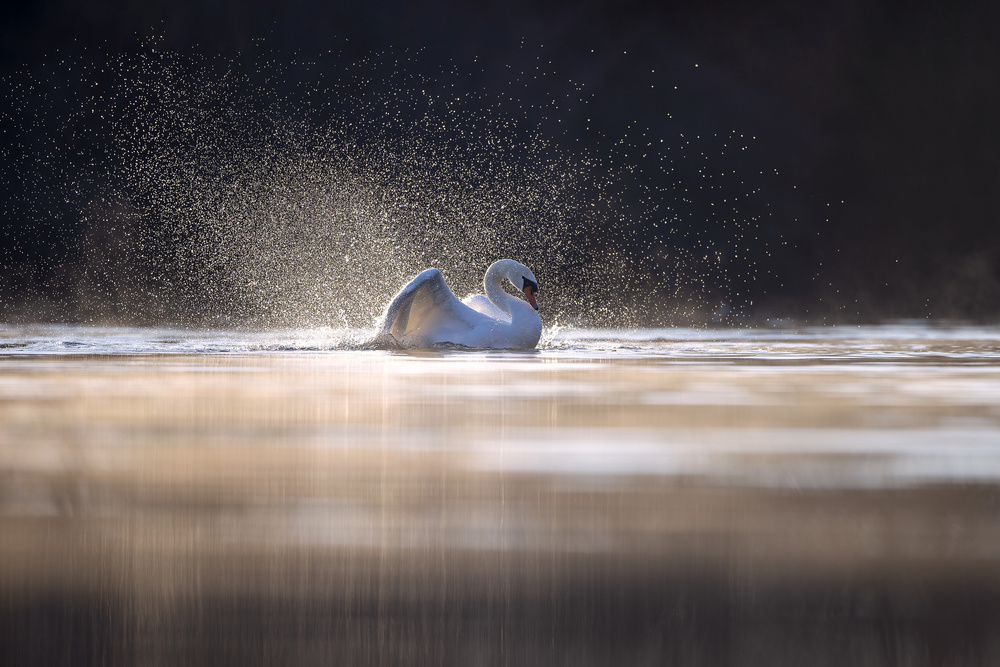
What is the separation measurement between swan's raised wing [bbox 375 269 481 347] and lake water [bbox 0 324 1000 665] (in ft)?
9.03

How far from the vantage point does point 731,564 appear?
0.94 metres

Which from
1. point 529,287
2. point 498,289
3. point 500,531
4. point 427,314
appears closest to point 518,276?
point 529,287

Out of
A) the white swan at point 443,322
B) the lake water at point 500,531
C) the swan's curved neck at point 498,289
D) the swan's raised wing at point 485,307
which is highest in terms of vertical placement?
the swan's curved neck at point 498,289

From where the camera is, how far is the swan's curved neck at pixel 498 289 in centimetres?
599

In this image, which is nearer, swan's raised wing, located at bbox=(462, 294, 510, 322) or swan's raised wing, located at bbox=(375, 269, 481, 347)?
swan's raised wing, located at bbox=(375, 269, 481, 347)

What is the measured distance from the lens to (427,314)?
5.57 metres

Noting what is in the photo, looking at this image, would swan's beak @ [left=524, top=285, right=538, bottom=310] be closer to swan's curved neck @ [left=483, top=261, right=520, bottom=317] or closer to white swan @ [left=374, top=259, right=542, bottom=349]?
Answer: swan's curved neck @ [left=483, top=261, right=520, bottom=317]

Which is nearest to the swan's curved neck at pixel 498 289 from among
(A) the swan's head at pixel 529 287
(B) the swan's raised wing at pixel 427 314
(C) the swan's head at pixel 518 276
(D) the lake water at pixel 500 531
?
(C) the swan's head at pixel 518 276

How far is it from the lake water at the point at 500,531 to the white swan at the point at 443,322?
278 centimetres

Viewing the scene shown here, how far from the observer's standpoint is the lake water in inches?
29.5

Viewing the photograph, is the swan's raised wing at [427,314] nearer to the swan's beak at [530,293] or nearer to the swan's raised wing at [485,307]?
the swan's raised wing at [485,307]

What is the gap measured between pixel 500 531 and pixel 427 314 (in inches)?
178

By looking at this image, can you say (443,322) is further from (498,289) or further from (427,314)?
(498,289)

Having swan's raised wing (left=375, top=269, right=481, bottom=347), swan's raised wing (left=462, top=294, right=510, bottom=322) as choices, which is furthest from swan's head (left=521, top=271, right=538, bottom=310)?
swan's raised wing (left=375, top=269, right=481, bottom=347)
